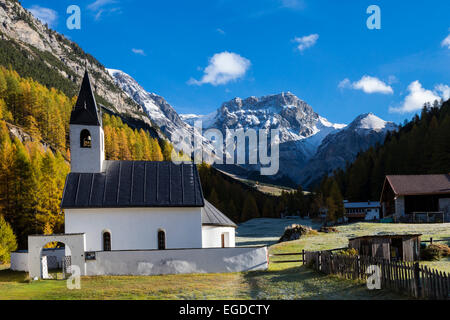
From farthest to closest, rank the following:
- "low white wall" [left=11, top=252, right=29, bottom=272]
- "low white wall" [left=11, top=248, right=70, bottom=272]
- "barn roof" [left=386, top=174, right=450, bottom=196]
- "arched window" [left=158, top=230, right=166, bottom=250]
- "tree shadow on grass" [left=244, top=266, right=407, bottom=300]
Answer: "barn roof" [left=386, top=174, right=450, bottom=196]
"arched window" [left=158, top=230, right=166, bottom=250]
"low white wall" [left=11, top=248, right=70, bottom=272]
"low white wall" [left=11, top=252, right=29, bottom=272]
"tree shadow on grass" [left=244, top=266, right=407, bottom=300]

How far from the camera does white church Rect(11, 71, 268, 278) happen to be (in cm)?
3038

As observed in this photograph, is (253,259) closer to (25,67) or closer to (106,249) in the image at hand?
(106,249)

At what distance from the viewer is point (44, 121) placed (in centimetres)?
11244

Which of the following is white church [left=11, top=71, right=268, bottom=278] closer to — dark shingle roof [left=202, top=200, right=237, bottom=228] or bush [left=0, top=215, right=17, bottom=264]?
dark shingle roof [left=202, top=200, right=237, bottom=228]

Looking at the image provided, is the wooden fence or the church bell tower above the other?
the church bell tower

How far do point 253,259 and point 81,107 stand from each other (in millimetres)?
20437

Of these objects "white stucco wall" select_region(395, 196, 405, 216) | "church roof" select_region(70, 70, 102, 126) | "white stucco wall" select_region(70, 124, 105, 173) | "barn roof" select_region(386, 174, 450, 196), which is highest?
"church roof" select_region(70, 70, 102, 126)

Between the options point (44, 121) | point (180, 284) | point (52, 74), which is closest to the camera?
point (180, 284)

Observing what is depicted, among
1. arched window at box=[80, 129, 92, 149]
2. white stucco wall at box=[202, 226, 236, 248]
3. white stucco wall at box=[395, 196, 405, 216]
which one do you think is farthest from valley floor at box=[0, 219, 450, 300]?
white stucco wall at box=[395, 196, 405, 216]

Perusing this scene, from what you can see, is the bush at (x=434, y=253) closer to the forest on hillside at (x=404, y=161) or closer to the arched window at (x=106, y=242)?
the arched window at (x=106, y=242)

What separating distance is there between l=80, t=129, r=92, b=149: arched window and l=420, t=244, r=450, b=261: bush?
1139 inches

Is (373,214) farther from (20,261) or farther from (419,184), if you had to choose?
(20,261)

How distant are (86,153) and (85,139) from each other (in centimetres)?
149
